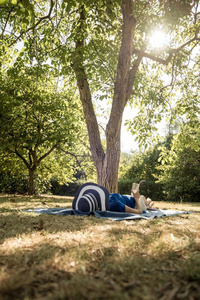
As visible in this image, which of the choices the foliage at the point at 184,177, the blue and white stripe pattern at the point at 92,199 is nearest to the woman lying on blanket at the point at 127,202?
the blue and white stripe pattern at the point at 92,199

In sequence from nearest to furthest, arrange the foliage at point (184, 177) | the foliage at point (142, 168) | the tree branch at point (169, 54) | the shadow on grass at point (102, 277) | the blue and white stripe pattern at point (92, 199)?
the shadow on grass at point (102, 277), the blue and white stripe pattern at point (92, 199), the tree branch at point (169, 54), the foliage at point (184, 177), the foliage at point (142, 168)

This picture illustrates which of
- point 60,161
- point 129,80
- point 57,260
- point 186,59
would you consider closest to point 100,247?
point 57,260

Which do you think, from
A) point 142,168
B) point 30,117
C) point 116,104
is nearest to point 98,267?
point 116,104

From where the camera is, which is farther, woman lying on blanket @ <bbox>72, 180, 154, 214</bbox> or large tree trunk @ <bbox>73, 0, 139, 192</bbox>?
large tree trunk @ <bbox>73, 0, 139, 192</bbox>

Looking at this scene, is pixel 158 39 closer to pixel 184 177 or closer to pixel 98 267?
pixel 98 267

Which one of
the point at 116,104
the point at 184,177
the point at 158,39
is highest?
the point at 158,39

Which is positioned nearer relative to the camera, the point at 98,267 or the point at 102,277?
the point at 102,277

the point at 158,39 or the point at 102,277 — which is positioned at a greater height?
the point at 158,39

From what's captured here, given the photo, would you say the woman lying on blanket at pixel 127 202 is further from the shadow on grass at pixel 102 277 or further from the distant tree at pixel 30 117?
the distant tree at pixel 30 117

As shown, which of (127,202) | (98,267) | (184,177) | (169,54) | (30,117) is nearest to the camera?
(98,267)

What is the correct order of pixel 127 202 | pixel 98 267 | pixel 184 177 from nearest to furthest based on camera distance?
1. pixel 98 267
2. pixel 127 202
3. pixel 184 177

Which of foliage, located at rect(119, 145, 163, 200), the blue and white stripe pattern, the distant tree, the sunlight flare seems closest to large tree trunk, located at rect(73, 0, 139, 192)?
the blue and white stripe pattern

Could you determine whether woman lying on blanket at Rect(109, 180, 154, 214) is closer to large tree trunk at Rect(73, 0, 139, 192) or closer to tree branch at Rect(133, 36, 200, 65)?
large tree trunk at Rect(73, 0, 139, 192)

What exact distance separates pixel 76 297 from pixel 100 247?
0.90 metres
